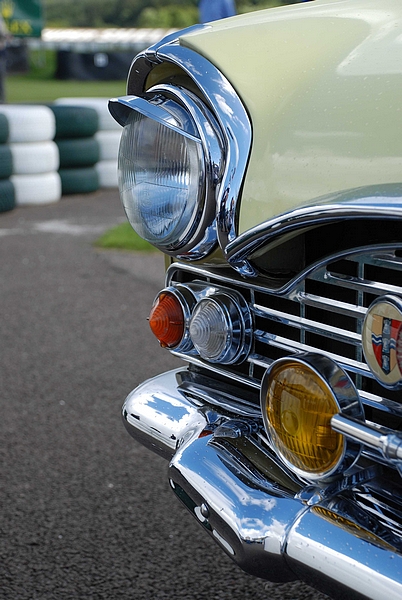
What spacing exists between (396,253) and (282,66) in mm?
414

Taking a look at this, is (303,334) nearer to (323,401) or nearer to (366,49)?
(323,401)

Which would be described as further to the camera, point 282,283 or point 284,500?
point 282,283

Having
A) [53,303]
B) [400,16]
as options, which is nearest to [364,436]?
[400,16]

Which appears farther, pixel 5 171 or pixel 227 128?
pixel 5 171

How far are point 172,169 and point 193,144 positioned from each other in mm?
69

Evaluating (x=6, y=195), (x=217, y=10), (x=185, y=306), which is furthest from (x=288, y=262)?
(x=6, y=195)

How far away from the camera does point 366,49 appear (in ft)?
4.06

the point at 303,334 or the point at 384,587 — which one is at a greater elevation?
the point at 303,334

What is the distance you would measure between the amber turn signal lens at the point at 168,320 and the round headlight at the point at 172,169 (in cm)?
20

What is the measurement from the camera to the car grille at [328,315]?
3.88 feet

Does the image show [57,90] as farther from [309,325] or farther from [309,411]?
[309,411]

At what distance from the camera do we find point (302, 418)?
1.20m

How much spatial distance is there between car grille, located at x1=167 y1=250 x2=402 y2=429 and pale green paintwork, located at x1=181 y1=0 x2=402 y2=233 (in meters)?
0.14

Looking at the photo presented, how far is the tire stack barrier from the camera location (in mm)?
6410
